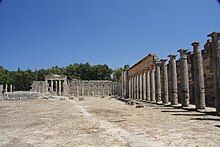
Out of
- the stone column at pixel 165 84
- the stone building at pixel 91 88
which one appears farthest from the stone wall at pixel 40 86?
the stone column at pixel 165 84

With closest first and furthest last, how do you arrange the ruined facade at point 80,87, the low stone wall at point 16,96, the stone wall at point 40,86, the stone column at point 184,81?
the stone column at point 184,81 < the low stone wall at point 16,96 < the stone wall at point 40,86 < the ruined facade at point 80,87

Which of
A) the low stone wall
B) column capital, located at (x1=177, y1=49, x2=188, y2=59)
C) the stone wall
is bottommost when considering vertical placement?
the low stone wall

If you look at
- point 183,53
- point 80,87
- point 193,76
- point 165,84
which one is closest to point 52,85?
point 80,87

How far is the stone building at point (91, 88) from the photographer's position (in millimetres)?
57250

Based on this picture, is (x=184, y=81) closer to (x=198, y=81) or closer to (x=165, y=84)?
(x=198, y=81)

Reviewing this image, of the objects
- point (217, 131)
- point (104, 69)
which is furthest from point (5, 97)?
point (104, 69)

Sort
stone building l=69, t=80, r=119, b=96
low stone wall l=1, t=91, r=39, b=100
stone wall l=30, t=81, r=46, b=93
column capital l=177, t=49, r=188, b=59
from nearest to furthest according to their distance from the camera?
column capital l=177, t=49, r=188, b=59, low stone wall l=1, t=91, r=39, b=100, stone wall l=30, t=81, r=46, b=93, stone building l=69, t=80, r=119, b=96

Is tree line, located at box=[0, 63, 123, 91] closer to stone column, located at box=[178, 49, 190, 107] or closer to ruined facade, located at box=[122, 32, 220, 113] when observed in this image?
ruined facade, located at box=[122, 32, 220, 113]

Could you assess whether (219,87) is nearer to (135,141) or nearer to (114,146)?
(135,141)

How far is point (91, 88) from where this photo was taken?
58.8 metres

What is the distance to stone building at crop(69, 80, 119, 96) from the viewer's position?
57.2 metres

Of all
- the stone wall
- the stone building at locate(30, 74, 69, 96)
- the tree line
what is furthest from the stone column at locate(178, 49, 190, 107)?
the tree line

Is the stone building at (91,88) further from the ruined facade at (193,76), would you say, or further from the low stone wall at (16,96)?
the ruined facade at (193,76)

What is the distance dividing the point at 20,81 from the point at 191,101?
241ft
